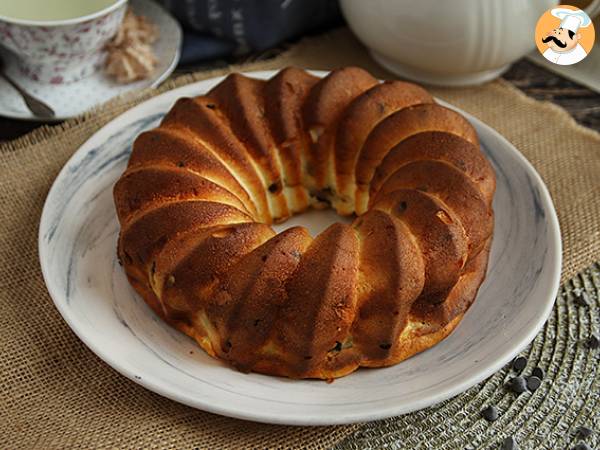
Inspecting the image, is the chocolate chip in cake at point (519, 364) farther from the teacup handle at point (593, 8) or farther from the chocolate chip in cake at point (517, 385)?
the teacup handle at point (593, 8)

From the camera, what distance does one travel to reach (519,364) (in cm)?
172

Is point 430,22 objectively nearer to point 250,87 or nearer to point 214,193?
point 250,87

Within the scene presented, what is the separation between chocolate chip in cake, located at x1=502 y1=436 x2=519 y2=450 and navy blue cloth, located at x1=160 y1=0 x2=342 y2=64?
1488 mm

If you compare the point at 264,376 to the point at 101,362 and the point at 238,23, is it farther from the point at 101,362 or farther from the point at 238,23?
the point at 238,23

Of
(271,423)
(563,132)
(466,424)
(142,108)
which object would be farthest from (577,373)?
(142,108)

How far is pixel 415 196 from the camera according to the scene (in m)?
1.65

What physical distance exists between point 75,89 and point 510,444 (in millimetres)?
1582

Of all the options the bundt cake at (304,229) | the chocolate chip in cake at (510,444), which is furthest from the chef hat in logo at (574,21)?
the chocolate chip in cake at (510,444)

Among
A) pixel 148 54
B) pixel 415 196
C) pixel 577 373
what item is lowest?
pixel 577 373

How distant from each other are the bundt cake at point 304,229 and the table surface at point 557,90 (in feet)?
2.36

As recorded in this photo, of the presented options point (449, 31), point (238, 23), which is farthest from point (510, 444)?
point (238, 23)

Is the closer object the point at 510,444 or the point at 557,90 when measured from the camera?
the point at 510,444

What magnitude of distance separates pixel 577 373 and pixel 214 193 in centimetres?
86

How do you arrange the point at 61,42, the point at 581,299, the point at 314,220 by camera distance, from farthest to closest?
the point at 61,42 → the point at 314,220 → the point at 581,299
